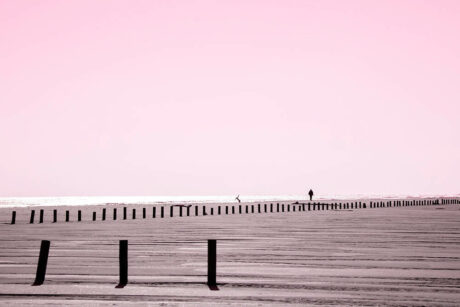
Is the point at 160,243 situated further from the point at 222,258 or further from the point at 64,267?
the point at 64,267

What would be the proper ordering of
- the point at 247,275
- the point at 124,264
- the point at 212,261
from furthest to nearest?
the point at 247,275, the point at 124,264, the point at 212,261

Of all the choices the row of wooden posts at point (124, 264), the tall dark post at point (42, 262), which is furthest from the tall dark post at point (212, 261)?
the tall dark post at point (42, 262)

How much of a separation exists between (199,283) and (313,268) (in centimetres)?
418

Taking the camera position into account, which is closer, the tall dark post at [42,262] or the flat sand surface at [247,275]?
the flat sand surface at [247,275]

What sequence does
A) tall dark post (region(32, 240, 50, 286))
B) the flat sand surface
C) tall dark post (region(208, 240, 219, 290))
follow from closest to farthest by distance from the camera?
the flat sand surface → tall dark post (region(208, 240, 219, 290)) → tall dark post (region(32, 240, 50, 286))

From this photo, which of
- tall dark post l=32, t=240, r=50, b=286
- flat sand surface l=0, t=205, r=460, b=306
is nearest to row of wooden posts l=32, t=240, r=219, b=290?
tall dark post l=32, t=240, r=50, b=286

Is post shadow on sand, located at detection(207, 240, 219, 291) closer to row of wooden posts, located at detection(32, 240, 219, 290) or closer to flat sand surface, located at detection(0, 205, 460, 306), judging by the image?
row of wooden posts, located at detection(32, 240, 219, 290)

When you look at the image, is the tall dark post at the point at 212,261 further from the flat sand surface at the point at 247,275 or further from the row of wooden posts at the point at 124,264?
the flat sand surface at the point at 247,275

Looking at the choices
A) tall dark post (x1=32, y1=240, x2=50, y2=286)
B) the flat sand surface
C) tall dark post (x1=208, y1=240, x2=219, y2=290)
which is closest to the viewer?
the flat sand surface

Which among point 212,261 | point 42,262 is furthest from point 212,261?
point 42,262

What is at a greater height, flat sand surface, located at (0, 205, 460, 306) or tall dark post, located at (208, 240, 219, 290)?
tall dark post, located at (208, 240, 219, 290)

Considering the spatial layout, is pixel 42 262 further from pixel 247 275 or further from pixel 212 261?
pixel 247 275

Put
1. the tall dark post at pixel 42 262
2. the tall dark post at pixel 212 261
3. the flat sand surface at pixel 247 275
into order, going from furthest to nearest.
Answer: the tall dark post at pixel 42 262 → the tall dark post at pixel 212 261 → the flat sand surface at pixel 247 275

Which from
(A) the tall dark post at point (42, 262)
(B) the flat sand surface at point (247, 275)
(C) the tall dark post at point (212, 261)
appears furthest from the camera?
(A) the tall dark post at point (42, 262)
